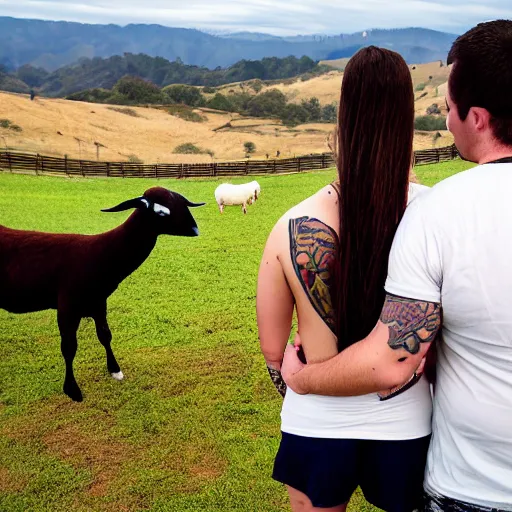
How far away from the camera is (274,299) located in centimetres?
198

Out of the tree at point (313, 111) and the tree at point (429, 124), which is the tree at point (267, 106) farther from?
the tree at point (429, 124)

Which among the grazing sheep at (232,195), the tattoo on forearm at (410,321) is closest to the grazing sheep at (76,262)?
the tattoo on forearm at (410,321)

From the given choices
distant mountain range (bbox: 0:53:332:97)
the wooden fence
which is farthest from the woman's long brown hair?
distant mountain range (bbox: 0:53:332:97)

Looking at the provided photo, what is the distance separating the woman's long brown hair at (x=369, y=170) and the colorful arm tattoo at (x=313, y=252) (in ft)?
0.10

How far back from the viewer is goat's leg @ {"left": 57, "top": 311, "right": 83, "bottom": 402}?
5.23 m

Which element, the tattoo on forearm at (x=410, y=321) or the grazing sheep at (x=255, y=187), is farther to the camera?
the grazing sheep at (x=255, y=187)

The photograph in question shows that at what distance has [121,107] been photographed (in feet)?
174

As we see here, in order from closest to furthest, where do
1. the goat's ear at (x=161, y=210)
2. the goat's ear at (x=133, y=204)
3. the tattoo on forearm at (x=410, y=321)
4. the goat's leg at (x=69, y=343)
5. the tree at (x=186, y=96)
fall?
the tattoo on forearm at (x=410, y=321) < the goat's ear at (x=133, y=204) < the goat's ear at (x=161, y=210) < the goat's leg at (x=69, y=343) < the tree at (x=186, y=96)

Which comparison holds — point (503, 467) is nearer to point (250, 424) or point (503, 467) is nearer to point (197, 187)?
point (250, 424)

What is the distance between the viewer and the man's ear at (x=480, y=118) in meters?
1.61

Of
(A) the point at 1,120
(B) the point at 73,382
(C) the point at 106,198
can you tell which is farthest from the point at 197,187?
(A) the point at 1,120

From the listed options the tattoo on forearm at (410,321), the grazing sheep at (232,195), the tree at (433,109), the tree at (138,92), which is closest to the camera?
the tattoo on forearm at (410,321)

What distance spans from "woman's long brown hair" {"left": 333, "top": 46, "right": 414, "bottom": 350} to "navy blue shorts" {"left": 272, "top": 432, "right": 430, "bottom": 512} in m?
0.42

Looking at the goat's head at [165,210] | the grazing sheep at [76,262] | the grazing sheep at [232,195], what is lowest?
the grazing sheep at [232,195]
